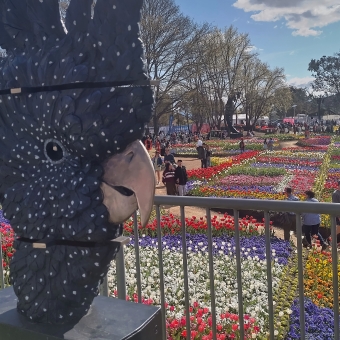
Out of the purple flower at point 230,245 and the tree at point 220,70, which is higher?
the tree at point 220,70

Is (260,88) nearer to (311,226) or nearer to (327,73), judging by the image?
(327,73)

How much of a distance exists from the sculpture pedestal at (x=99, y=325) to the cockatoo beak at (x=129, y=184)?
0.51 metres

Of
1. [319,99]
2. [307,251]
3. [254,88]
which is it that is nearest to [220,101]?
[254,88]

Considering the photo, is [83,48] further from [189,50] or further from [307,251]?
[189,50]

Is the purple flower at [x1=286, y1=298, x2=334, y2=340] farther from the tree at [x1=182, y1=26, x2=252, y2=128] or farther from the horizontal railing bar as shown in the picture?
the tree at [x1=182, y1=26, x2=252, y2=128]

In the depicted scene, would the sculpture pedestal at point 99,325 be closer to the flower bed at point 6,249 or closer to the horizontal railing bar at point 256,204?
the horizontal railing bar at point 256,204

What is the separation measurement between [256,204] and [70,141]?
122 centimetres

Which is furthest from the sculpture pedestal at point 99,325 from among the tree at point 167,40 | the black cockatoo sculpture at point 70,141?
the tree at point 167,40

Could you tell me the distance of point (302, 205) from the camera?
233cm

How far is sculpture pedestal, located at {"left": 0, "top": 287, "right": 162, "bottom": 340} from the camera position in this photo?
71.0 inches

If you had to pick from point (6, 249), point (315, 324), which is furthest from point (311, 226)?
point (6, 249)

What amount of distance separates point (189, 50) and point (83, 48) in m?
28.4

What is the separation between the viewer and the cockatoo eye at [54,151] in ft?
5.63

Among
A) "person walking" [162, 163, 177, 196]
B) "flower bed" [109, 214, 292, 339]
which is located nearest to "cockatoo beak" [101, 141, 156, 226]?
"flower bed" [109, 214, 292, 339]
